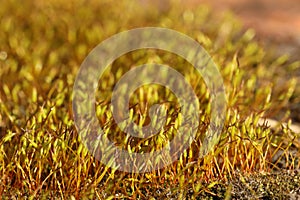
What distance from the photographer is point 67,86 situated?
3.08 meters

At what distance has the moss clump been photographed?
7.54ft

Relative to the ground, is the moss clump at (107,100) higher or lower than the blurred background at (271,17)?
lower

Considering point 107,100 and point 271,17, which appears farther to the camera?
point 271,17

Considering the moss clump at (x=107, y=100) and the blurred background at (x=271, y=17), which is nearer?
the moss clump at (x=107, y=100)

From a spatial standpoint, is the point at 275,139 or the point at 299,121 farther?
the point at 299,121

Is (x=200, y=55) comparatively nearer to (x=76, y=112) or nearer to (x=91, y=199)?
(x=76, y=112)

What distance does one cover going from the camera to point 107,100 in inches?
115

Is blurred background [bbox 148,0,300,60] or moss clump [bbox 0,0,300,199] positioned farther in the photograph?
blurred background [bbox 148,0,300,60]

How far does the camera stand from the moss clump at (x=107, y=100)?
230cm

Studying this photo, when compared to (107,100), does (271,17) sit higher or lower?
higher

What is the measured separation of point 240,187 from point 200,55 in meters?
1.09

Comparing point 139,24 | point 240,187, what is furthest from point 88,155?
point 139,24

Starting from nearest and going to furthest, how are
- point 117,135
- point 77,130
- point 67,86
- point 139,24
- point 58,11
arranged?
point 77,130, point 117,135, point 67,86, point 139,24, point 58,11

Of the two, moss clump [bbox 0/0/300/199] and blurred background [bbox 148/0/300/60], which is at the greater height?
blurred background [bbox 148/0/300/60]
